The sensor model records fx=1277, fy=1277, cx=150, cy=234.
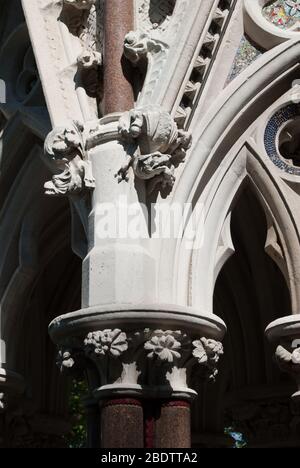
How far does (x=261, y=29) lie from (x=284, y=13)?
0.41 metres

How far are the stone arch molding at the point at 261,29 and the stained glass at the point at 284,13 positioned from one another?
0.08m

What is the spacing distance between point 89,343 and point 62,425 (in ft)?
19.8

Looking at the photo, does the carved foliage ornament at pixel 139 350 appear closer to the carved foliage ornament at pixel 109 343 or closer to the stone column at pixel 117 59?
the carved foliage ornament at pixel 109 343

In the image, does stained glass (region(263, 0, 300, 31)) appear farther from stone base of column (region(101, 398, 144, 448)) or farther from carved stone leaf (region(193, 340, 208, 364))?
stone base of column (region(101, 398, 144, 448))

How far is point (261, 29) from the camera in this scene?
12430 mm

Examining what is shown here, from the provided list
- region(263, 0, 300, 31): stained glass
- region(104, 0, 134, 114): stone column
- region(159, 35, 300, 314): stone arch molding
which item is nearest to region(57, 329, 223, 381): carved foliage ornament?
region(159, 35, 300, 314): stone arch molding

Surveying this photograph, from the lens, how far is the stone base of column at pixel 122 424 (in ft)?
35.0

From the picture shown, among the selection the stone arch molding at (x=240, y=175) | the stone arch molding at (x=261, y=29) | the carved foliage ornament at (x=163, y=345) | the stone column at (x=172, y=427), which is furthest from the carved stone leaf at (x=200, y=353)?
the stone arch molding at (x=261, y=29)

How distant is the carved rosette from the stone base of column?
4.2 inches

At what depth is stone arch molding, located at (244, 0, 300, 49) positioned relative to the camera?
1234cm

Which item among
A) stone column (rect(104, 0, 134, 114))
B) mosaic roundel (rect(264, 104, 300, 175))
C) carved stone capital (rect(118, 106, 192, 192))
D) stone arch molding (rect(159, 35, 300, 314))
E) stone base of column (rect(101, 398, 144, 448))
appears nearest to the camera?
stone base of column (rect(101, 398, 144, 448))

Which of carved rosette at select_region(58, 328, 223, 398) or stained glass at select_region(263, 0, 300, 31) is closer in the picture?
carved rosette at select_region(58, 328, 223, 398)

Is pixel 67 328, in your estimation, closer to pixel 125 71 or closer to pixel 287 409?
pixel 125 71

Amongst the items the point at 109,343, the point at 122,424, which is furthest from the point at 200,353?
the point at 122,424
